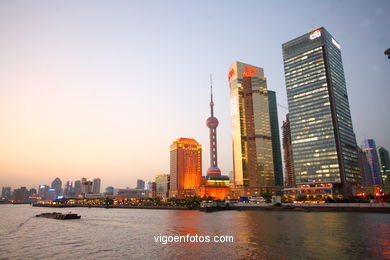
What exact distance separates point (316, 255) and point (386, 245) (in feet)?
55.3

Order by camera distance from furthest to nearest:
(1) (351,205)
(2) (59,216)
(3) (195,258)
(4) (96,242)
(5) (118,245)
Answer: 1. (1) (351,205)
2. (2) (59,216)
3. (4) (96,242)
4. (5) (118,245)
5. (3) (195,258)

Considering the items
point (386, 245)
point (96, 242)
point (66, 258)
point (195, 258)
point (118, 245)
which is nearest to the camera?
point (195, 258)

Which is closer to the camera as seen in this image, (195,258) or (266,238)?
(195,258)

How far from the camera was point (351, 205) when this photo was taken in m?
152

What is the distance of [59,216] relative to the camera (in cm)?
14025

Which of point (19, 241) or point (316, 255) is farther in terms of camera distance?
point (19, 241)

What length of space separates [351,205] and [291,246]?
395 ft

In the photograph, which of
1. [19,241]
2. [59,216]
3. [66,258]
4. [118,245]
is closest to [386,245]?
[118,245]

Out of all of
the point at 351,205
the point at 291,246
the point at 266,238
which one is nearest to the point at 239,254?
the point at 291,246

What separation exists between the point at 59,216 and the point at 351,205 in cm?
15106

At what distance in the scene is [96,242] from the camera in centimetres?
6444

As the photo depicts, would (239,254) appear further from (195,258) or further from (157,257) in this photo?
(157,257)

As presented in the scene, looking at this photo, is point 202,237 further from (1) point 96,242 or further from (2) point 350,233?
(2) point 350,233

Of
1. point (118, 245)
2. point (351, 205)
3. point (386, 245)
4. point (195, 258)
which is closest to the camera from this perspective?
point (195, 258)
